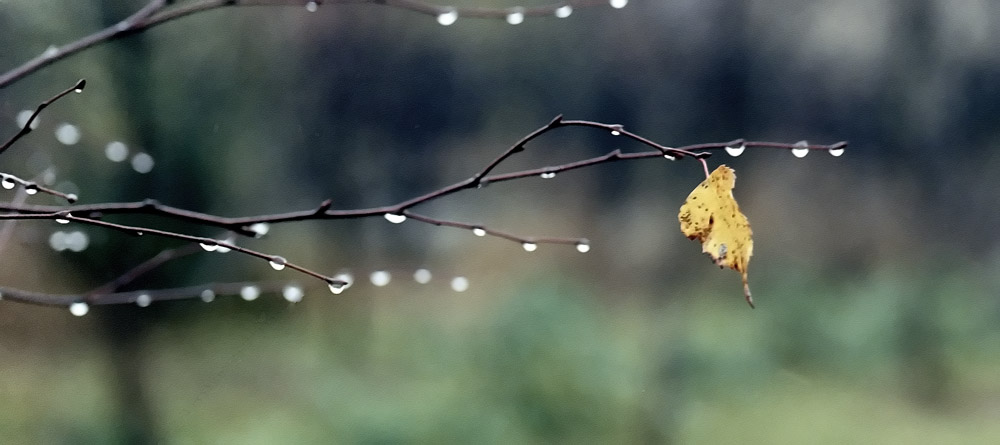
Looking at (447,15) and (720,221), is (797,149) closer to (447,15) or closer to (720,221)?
(720,221)

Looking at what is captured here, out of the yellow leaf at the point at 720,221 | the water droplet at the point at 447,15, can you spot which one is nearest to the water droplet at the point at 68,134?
the water droplet at the point at 447,15

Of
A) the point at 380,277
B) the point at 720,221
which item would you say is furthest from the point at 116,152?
the point at 720,221

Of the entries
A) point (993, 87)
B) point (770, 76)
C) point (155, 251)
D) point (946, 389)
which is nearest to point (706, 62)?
point (770, 76)

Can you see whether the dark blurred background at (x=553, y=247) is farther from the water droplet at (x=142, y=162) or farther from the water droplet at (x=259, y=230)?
the water droplet at (x=259, y=230)

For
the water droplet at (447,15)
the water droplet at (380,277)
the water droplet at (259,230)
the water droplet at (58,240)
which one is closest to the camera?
the water droplet at (259,230)

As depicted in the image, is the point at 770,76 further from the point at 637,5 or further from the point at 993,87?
the point at 993,87

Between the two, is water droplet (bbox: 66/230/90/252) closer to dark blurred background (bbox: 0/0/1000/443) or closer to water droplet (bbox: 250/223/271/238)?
dark blurred background (bbox: 0/0/1000/443)
